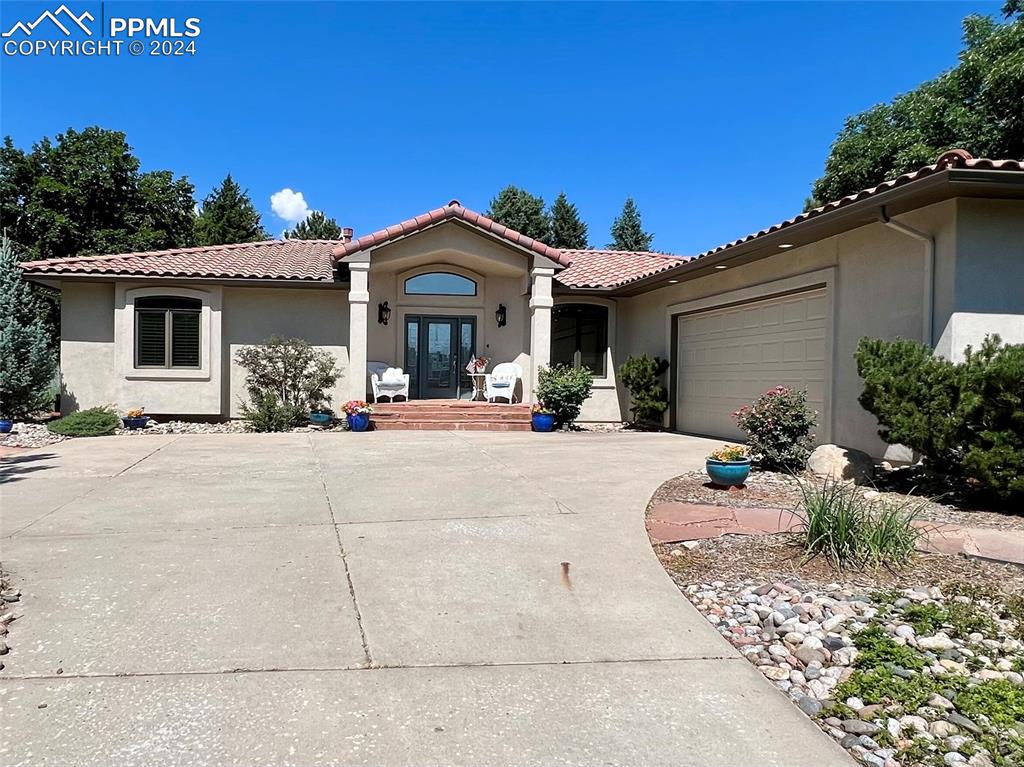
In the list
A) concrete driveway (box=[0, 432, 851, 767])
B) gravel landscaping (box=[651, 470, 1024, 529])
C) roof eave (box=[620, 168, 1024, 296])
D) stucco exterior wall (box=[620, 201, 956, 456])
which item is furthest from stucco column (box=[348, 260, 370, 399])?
gravel landscaping (box=[651, 470, 1024, 529])

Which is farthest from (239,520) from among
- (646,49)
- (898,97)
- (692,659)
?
(898,97)

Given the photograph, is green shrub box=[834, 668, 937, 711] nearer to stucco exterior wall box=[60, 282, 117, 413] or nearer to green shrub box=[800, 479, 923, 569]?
green shrub box=[800, 479, 923, 569]

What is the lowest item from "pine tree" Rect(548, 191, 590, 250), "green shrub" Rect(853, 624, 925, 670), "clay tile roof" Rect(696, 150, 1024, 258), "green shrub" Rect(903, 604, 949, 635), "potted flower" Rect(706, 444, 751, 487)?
"green shrub" Rect(853, 624, 925, 670)

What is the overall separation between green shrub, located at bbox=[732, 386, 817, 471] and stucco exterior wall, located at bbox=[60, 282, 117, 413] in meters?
12.9

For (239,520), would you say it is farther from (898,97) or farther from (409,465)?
(898,97)

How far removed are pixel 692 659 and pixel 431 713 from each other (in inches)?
53.6

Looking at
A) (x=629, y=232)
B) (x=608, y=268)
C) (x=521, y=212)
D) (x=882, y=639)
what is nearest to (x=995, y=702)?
(x=882, y=639)

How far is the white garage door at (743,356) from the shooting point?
9859 millimetres

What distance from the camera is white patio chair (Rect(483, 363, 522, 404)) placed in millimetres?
15062

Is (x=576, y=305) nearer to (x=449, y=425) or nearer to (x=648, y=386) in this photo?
(x=648, y=386)

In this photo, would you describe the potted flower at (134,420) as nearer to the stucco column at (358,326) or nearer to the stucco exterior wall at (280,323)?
the stucco exterior wall at (280,323)

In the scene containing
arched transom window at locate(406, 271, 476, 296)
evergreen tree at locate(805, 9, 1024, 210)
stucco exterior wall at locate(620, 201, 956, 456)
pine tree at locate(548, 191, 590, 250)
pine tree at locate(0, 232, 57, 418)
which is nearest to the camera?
stucco exterior wall at locate(620, 201, 956, 456)

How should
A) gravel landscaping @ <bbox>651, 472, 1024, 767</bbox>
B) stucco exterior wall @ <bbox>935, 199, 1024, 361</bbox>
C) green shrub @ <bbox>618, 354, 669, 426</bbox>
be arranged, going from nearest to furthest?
gravel landscaping @ <bbox>651, 472, 1024, 767</bbox>
stucco exterior wall @ <bbox>935, 199, 1024, 361</bbox>
green shrub @ <bbox>618, 354, 669, 426</bbox>

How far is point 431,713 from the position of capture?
2.71 metres
